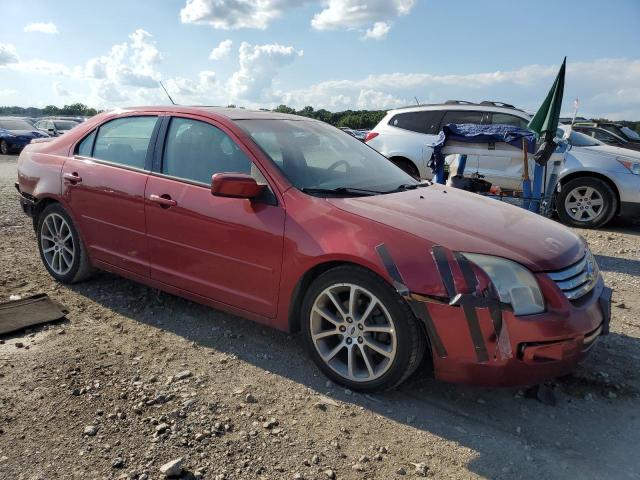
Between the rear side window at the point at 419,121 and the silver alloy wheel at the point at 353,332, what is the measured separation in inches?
248

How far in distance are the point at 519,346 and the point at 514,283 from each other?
1.04 ft

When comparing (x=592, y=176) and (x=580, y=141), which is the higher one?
(x=580, y=141)

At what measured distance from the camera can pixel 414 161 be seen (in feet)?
28.3

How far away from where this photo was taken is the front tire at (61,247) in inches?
175

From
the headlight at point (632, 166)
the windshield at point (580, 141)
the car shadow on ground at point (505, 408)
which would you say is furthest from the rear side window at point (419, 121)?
the car shadow on ground at point (505, 408)

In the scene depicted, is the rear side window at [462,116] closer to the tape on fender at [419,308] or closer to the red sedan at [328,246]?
the red sedan at [328,246]

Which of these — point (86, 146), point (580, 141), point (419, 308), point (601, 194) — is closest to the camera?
point (419, 308)

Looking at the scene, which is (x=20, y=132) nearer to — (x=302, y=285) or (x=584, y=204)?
(x=584, y=204)

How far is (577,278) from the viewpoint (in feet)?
9.52

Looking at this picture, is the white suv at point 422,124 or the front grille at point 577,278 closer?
the front grille at point 577,278

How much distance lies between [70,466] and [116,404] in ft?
1.63

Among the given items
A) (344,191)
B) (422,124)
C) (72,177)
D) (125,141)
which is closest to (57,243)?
(72,177)

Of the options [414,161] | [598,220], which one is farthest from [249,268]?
[598,220]

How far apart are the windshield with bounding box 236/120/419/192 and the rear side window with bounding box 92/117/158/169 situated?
0.85 metres
